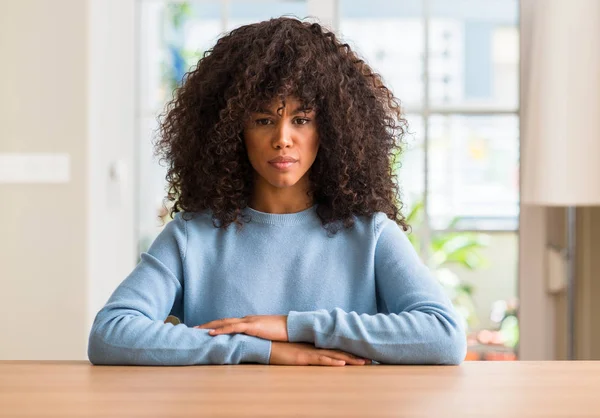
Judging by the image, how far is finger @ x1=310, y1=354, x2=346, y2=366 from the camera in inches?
56.8

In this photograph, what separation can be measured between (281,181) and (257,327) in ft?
0.95

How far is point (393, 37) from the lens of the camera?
3373mm

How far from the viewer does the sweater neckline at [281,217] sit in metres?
1.73

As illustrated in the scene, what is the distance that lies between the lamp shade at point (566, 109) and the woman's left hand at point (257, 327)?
1.49m

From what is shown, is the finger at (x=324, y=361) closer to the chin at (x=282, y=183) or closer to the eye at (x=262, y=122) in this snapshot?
the chin at (x=282, y=183)

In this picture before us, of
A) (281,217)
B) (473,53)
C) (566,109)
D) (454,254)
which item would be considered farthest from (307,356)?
(473,53)

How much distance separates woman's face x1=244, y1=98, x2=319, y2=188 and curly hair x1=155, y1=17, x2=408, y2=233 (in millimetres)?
19

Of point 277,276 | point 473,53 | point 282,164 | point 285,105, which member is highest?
point 473,53

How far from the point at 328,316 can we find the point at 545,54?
1.66 metres

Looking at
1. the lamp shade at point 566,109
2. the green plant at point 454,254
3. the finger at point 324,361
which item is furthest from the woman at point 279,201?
the green plant at point 454,254

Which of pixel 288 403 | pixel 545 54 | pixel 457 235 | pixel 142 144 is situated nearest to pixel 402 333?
pixel 288 403

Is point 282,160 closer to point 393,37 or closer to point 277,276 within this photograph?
point 277,276

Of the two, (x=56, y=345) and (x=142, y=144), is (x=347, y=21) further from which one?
(x=56, y=345)

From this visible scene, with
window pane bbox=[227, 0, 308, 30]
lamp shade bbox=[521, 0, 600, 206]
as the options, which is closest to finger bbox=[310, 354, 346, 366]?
lamp shade bbox=[521, 0, 600, 206]
